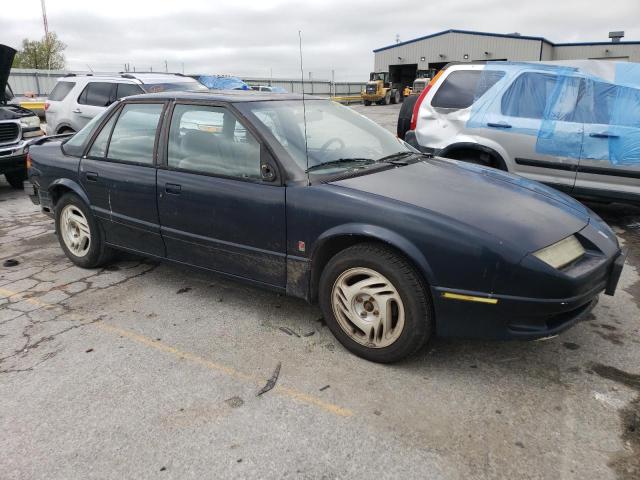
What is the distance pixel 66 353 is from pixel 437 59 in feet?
143

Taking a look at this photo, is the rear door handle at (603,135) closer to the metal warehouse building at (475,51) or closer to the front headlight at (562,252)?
the front headlight at (562,252)

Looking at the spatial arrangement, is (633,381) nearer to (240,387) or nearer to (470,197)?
(470,197)

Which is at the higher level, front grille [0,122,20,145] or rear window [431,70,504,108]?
rear window [431,70,504,108]

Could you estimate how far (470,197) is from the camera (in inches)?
117

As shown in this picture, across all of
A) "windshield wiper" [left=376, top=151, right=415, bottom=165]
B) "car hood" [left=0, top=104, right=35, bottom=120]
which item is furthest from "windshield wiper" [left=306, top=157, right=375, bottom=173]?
"car hood" [left=0, top=104, right=35, bottom=120]

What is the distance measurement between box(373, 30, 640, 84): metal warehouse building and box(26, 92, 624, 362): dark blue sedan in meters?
27.9

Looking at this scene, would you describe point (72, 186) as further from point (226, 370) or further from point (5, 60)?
point (5, 60)

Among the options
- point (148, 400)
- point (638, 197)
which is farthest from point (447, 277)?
point (638, 197)

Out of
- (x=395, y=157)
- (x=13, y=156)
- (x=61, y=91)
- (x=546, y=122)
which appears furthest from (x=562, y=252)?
(x=61, y=91)

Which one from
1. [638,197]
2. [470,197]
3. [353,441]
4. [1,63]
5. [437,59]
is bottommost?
[353,441]

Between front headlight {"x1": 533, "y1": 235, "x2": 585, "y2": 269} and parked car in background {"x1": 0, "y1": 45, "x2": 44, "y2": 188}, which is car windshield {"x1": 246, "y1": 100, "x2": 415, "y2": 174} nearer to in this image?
front headlight {"x1": 533, "y1": 235, "x2": 585, "y2": 269}

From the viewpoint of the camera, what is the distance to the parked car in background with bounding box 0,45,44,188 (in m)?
7.73

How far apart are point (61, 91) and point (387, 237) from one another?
956 centimetres

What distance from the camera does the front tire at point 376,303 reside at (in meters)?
2.75
